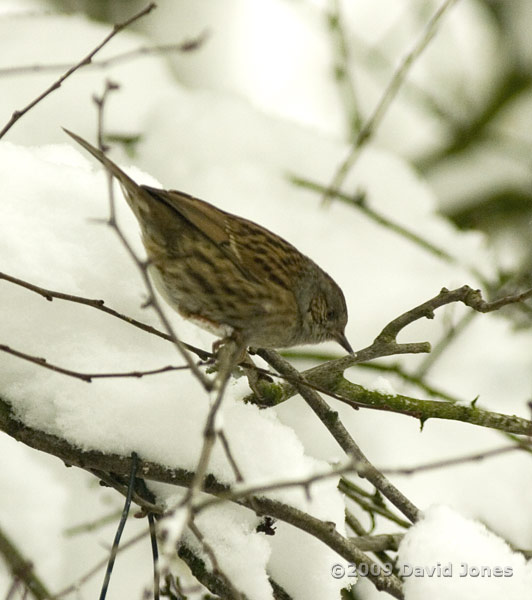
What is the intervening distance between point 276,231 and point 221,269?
145cm

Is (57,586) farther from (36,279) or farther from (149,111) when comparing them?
(149,111)

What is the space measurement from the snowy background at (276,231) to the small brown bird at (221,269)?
Result: 13 cm

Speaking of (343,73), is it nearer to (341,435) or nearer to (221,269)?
(221,269)

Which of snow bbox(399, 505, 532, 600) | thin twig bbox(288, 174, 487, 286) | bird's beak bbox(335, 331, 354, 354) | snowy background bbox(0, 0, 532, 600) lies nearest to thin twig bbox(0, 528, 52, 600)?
snowy background bbox(0, 0, 532, 600)

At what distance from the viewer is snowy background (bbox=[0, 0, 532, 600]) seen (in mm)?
2615

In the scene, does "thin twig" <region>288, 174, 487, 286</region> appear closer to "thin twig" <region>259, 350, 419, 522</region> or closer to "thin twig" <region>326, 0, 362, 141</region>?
"thin twig" <region>326, 0, 362, 141</region>

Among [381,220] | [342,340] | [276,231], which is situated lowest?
[342,340]

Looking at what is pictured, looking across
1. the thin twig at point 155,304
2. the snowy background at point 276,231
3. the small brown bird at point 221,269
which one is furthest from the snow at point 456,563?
the thin twig at point 155,304

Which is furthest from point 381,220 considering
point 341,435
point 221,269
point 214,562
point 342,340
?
point 214,562

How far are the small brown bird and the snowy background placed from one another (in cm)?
13

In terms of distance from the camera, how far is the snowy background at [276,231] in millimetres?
2615

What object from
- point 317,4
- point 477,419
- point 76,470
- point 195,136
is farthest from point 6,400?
point 317,4

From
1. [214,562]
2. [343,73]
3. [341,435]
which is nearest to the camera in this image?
[214,562]

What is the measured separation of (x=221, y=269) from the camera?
3545mm
